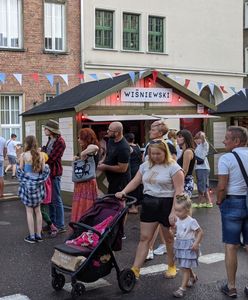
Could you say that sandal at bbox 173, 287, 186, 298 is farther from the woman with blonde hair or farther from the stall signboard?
the stall signboard

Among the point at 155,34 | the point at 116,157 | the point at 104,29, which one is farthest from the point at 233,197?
the point at 155,34

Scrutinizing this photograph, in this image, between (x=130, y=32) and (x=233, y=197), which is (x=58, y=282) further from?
(x=130, y=32)

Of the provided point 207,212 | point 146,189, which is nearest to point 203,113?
point 207,212

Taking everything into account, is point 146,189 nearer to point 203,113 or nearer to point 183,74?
point 203,113

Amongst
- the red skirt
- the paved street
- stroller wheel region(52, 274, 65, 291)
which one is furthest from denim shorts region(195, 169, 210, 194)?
stroller wheel region(52, 274, 65, 291)

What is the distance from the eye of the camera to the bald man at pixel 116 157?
7.66 metres

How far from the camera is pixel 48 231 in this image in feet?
29.2

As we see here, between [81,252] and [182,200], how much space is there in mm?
1210

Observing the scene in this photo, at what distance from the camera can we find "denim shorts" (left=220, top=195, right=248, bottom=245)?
5.45 meters

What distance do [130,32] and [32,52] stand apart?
5612 millimetres

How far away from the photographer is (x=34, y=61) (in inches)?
861

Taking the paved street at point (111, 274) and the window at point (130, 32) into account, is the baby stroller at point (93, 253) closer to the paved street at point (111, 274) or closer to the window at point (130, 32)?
the paved street at point (111, 274)

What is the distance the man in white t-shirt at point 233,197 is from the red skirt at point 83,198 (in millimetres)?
2482

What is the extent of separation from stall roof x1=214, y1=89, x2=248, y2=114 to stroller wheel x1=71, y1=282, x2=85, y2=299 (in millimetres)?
12032
